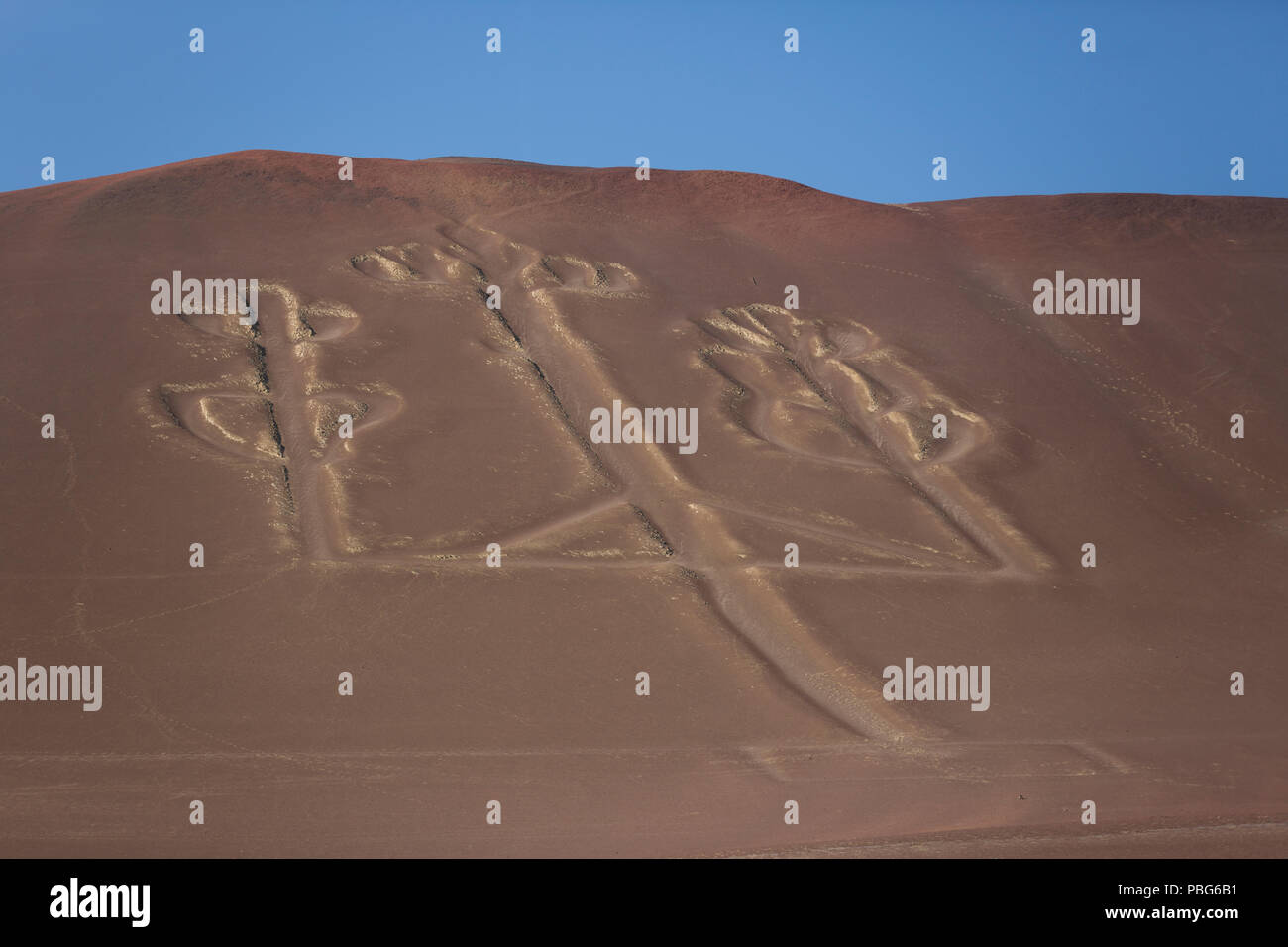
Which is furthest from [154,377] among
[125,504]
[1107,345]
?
[1107,345]

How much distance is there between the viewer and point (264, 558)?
1487 centimetres

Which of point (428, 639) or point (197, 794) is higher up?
point (428, 639)

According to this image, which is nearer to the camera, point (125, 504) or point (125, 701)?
point (125, 701)

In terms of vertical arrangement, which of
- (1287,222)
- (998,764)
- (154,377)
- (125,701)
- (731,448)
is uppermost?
(1287,222)

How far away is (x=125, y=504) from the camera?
51.1 ft

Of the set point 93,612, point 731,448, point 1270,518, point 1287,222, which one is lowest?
point 93,612

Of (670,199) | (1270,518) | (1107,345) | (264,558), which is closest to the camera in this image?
(264,558)

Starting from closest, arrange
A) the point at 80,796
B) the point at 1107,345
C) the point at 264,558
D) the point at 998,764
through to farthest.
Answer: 1. the point at 80,796
2. the point at 998,764
3. the point at 264,558
4. the point at 1107,345

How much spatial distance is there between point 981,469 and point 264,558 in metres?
11.3

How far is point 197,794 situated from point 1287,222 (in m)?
29.0

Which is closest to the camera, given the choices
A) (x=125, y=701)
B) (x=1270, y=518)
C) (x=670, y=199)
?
(x=125, y=701)

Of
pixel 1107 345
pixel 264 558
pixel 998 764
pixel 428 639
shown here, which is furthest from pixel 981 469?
pixel 264 558

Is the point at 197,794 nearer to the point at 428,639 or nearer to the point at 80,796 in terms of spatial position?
the point at 80,796

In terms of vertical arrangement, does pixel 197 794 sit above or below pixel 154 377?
below
